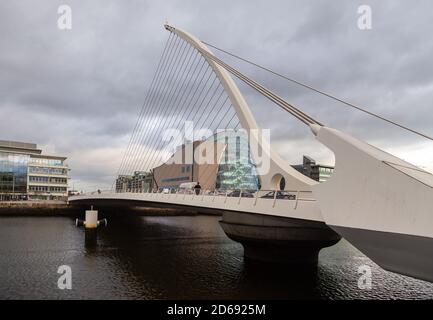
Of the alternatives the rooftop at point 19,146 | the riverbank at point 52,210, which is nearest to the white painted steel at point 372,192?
the riverbank at point 52,210

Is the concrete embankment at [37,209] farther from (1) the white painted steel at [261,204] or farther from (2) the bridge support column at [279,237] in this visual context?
(2) the bridge support column at [279,237]

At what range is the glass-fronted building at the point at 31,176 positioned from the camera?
92.5 metres

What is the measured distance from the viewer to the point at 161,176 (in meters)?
129

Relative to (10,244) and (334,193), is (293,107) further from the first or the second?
(10,244)

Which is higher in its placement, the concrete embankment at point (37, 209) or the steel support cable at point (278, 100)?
the steel support cable at point (278, 100)

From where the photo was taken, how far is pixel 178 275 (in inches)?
832

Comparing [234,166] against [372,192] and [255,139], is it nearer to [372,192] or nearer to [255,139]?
[255,139]

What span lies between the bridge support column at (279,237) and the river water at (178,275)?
79 centimetres

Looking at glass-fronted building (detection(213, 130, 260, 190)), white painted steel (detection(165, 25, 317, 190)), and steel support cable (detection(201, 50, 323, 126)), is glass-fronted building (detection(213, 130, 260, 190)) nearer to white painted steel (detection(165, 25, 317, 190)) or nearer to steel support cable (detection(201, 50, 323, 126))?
white painted steel (detection(165, 25, 317, 190))

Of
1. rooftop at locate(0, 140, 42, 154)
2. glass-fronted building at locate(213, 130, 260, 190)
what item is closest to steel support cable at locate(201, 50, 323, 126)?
glass-fronted building at locate(213, 130, 260, 190)

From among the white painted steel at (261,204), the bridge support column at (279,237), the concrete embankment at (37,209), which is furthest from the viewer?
the concrete embankment at (37,209)

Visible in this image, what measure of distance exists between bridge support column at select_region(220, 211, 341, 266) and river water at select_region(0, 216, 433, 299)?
786mm

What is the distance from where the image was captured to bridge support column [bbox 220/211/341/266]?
62.4 ft
